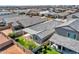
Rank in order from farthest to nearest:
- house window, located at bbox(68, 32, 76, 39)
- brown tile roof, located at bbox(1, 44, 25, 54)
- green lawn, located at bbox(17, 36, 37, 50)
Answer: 1. house window, located at bbox(68, 32, 76, 39)
2. green lawn, located at bbox(17, 36, 37, 50)
3. brown tile roof, located at bbox(1, 44, 25, 54)

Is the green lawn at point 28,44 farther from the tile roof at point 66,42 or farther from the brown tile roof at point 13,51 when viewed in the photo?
the tile roof at point 66,42

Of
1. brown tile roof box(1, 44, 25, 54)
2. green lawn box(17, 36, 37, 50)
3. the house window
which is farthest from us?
the house window

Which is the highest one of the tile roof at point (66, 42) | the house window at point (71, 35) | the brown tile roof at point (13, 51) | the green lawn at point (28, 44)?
the house window at point (71, 35)

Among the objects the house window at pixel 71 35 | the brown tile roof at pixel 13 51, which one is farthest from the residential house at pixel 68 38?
the brown tile roof at pixel 13 51

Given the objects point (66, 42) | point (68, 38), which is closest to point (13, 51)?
point (66, 42)

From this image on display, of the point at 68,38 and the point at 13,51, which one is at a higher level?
the point at 68,38

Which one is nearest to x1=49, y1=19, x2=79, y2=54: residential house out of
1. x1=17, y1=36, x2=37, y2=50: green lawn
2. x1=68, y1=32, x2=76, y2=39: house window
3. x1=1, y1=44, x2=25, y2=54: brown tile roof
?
x1=68, y1=32, x2=76, y2=39: house window

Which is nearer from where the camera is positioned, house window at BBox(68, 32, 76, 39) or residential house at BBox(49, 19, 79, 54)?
residential house at BBox(49, 19, 79, 54)

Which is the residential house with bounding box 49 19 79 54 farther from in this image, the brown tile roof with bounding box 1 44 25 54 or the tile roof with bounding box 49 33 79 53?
the brown tile roof with bounding box 1 44 25 54

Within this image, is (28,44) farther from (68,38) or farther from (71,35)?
(71,35)

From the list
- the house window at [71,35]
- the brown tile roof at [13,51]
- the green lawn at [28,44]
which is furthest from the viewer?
the house window at [71,35]

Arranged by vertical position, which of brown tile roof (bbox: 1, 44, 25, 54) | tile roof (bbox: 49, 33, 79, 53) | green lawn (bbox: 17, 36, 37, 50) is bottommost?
brown tile roof (bbox: 1, 44, 25, 54)
